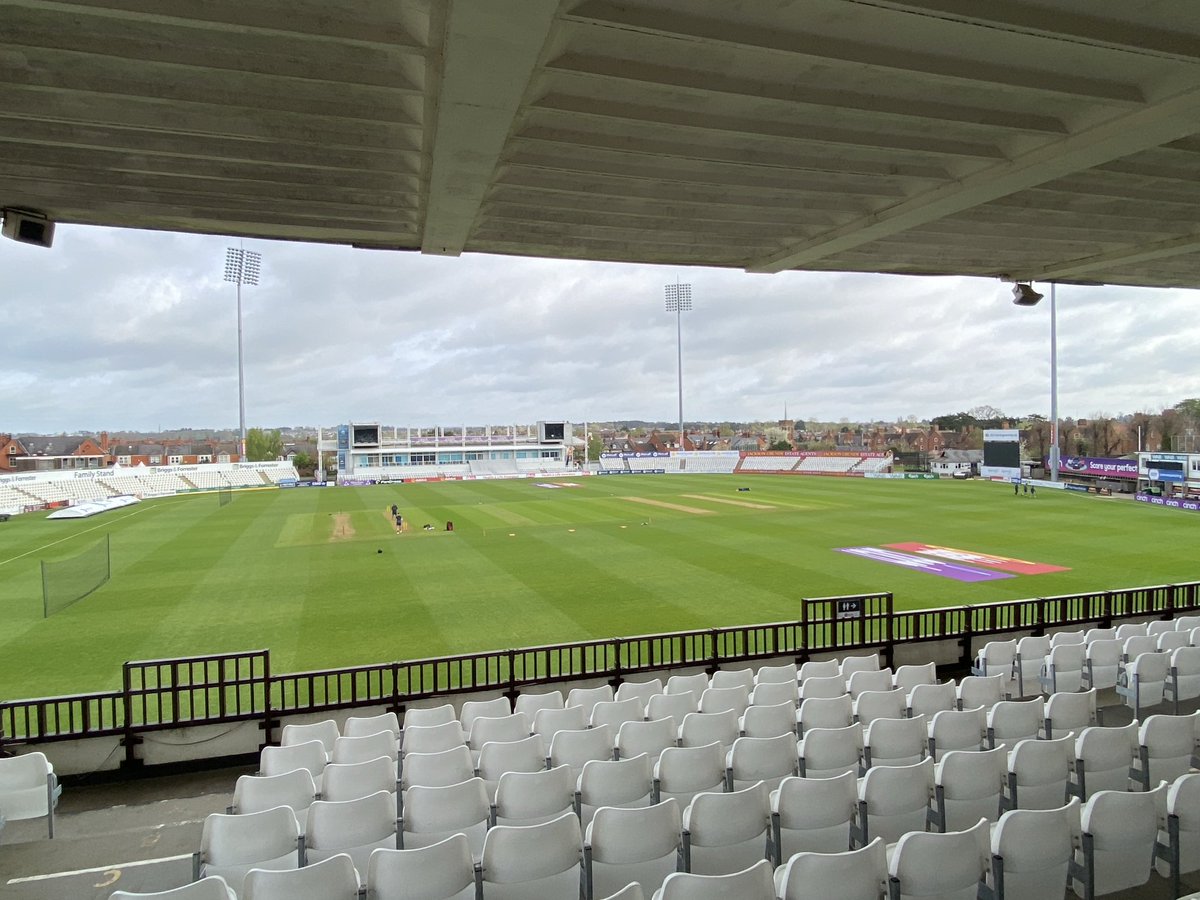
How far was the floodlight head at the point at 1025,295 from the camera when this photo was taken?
510 inches

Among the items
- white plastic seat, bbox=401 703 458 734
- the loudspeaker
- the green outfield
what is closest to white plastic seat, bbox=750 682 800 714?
white plastic seat, bbox=401 703 458 734

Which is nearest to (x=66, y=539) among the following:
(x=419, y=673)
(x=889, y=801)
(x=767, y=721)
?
(x=419, y=673)

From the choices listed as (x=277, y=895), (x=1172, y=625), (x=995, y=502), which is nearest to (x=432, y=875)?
(x=277, y=895)

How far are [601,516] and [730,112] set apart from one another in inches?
1211

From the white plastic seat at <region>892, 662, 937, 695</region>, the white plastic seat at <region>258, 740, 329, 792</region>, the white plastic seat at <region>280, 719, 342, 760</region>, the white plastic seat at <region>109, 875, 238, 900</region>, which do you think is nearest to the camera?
the white plastic seat at <region>109, 875, 238, 900</region>

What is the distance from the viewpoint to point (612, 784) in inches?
195

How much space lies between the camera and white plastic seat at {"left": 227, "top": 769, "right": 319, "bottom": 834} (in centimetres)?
495

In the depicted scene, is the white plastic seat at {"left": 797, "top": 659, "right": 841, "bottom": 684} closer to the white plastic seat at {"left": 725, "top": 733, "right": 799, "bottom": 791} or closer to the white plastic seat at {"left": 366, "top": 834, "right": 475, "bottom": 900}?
the white plastic seat at {"left": 725, "top": 733, "right": 799, "bottom": 791}

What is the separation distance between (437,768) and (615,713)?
2.02 m

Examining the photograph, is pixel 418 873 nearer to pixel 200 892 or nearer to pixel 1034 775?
pixel 200 892

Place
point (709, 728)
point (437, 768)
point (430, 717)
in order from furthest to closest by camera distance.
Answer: point (430, 717) → point (709, 728) → point (437, 768)

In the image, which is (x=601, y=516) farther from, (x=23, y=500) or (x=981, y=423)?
(x=981, y=423)

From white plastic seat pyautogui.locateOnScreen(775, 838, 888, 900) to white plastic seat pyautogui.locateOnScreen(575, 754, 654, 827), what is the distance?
1669mm

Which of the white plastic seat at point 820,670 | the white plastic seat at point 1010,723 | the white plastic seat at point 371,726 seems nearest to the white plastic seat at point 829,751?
the white plastic seat at point 1010,723
